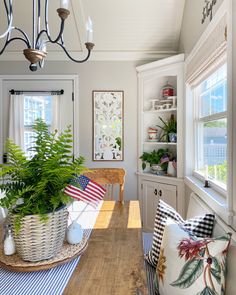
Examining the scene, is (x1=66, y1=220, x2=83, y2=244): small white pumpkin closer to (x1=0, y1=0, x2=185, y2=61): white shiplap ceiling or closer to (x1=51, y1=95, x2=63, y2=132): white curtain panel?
(x1=51, y1=95, x2=63, y2=132): white curtain panel

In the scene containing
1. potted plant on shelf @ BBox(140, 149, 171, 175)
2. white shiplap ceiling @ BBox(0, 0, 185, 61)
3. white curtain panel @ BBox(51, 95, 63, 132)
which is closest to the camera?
white shiplap ceiling @ BBox(0, 0, 185, 61)

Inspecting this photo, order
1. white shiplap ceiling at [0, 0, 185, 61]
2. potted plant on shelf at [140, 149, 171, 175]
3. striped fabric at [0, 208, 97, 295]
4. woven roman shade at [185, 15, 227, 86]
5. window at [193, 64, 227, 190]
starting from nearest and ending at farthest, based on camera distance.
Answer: striped fabric at [0, 208, 97, 295], woven roman shade at [185, 15, 227, 86], window at [193, 64, 227, 190], white shiplap ceiling at [0, 0, 185, 61], potted plant on shelf at [140, 149, 171, 175]

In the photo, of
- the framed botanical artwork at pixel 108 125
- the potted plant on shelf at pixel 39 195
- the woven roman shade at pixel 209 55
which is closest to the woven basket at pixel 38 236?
the potted plant on shelf at pixel 39 195

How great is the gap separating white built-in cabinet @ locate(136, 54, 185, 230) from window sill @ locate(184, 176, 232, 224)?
0.60 metres

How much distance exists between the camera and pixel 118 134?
11.1ft

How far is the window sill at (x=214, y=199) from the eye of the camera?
1.41 meters

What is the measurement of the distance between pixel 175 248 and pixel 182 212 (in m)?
1.72

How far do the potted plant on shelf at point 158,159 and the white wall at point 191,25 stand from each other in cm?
122

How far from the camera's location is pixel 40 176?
3.53 ft

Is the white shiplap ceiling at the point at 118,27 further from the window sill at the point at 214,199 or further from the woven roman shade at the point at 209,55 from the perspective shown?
the window sill at the point at 214,199

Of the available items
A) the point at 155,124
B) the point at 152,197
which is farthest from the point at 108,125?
the point at 152,197

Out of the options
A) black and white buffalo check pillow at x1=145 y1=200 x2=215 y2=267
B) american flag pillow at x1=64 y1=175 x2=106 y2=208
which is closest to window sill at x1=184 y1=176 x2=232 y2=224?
black and white buffalo check pillow at x1=145 y1=200 x2=215 y2=267

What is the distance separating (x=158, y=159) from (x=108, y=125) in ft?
2.70

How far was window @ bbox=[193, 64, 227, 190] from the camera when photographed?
1811mm
